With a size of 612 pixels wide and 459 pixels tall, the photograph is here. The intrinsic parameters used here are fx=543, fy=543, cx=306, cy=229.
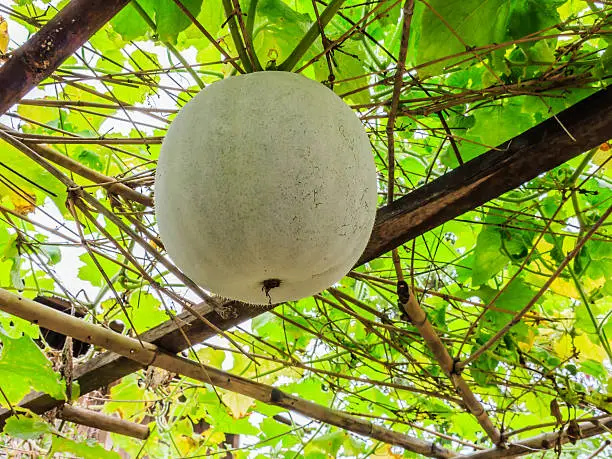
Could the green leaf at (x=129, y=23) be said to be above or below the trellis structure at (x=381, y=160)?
above

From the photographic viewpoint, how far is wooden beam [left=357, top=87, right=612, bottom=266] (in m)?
0.85

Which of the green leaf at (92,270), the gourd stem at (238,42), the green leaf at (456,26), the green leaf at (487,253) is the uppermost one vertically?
the green leaf at (92,270)

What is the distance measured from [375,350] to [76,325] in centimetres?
120

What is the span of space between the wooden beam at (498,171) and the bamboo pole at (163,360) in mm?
621

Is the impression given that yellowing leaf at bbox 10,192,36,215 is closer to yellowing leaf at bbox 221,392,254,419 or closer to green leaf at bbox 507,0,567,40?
yellowing leaf at bbox 221,392,254,419

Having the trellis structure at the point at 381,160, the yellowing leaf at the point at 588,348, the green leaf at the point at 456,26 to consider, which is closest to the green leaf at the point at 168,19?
the trellis structure at the point at 381,160

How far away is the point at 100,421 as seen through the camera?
1.74 m

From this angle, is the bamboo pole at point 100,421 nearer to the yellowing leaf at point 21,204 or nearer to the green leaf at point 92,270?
the green leaf at point 92,270

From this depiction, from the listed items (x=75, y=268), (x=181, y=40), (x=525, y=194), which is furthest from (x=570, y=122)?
(x=75, y=268)

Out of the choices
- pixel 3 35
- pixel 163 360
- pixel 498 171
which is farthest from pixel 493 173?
pixel 3 35

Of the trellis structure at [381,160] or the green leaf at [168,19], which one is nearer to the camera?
the trellis structure at [381,160]

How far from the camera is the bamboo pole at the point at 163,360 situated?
1.16 m

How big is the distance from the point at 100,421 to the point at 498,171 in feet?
4.81

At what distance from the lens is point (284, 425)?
2475 mm
